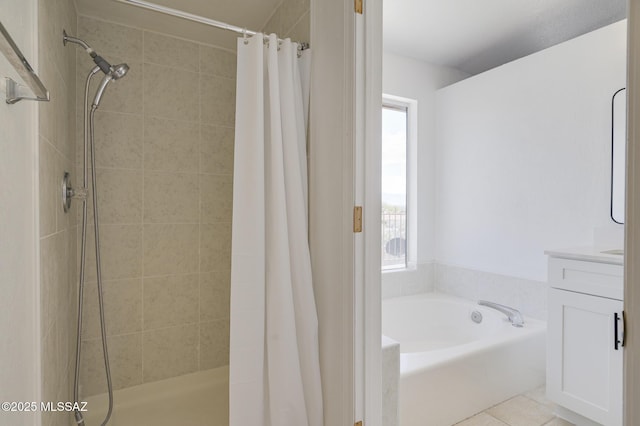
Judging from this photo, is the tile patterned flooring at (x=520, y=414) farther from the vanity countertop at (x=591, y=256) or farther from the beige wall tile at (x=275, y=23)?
the beige wall tile at (x=275, y=23)

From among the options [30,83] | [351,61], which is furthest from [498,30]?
[30,83]

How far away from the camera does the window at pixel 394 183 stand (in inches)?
124

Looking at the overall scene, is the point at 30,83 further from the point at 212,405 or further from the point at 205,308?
the point at 212,405

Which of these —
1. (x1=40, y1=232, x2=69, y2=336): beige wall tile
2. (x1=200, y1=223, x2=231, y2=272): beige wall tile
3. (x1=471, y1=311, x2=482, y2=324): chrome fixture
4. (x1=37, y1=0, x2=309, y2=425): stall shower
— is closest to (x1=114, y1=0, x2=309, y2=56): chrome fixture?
(x1=37, y1=0, x2=309, y2=425): stall shower

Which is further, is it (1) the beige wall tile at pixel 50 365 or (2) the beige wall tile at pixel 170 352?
(2) the beige wall tile at pixel 170 352

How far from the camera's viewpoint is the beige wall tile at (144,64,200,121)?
205cm

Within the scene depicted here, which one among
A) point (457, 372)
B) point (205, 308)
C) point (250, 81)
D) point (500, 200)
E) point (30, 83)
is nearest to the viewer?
point (30, 83)

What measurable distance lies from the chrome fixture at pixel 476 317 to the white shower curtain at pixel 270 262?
201 centimetres

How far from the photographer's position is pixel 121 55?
6.46ft

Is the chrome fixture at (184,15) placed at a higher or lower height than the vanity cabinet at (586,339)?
higher

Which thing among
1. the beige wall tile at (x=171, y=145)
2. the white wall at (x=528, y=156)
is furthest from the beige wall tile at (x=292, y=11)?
the white wall at (x=528, y=156)

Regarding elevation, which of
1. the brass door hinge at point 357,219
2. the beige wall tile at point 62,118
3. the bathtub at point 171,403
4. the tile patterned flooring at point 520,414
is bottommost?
the tile patterned flooring at point 520,414

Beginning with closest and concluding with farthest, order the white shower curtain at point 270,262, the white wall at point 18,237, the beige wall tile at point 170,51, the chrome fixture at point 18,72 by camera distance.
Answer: the chrome fixture at point 18,72, the white wall at point 18,237, the white shower curtain at point 270,262, the beige wall tile at point 170,51

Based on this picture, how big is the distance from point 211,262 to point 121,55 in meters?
1.42
